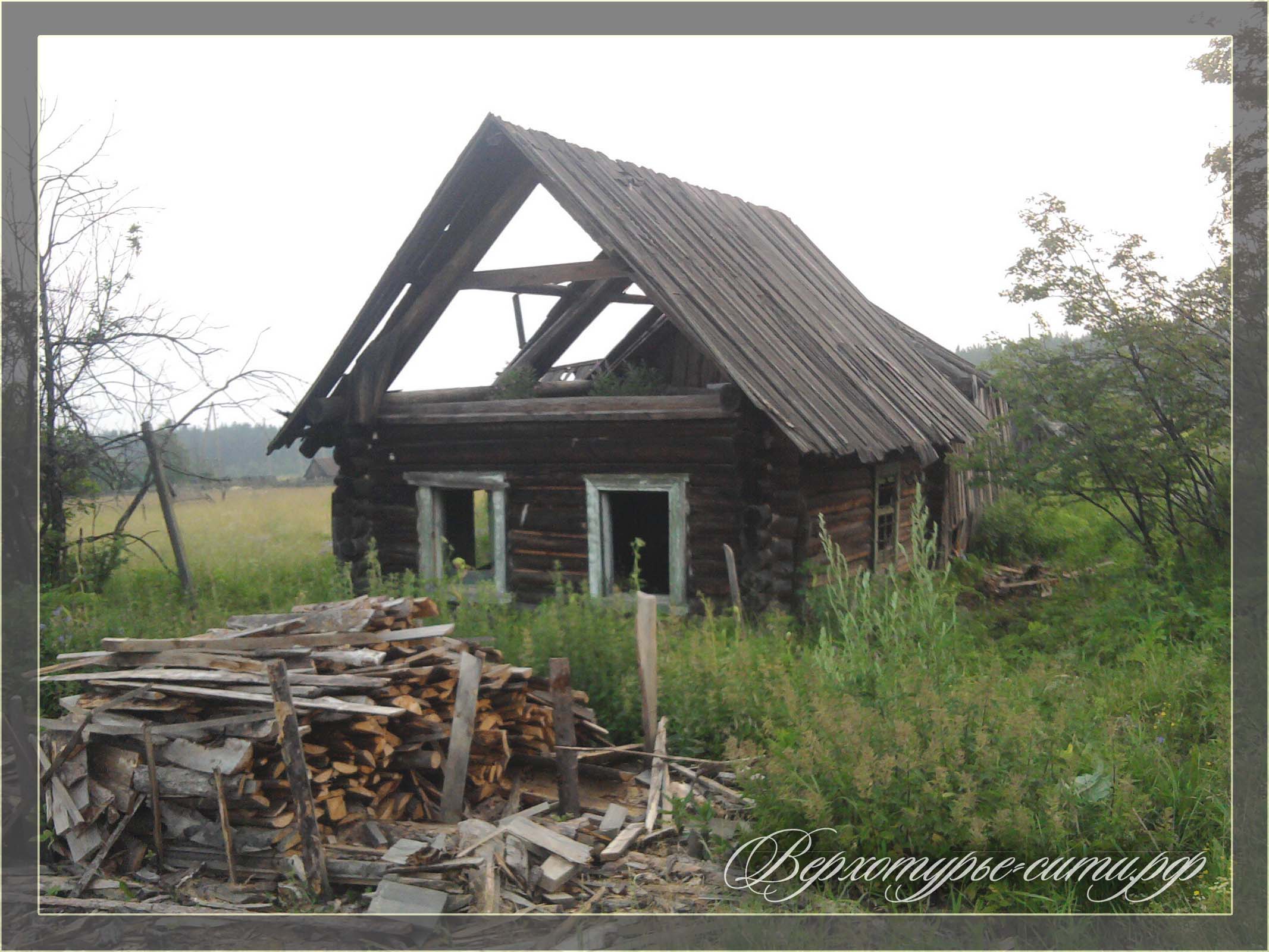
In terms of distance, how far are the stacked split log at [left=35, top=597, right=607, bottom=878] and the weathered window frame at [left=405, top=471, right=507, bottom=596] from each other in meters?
4.53

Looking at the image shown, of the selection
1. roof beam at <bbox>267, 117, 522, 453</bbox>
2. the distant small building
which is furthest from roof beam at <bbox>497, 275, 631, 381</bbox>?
the distant small building

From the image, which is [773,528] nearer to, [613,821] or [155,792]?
[613,821]

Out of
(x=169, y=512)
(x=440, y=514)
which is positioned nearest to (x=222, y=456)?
(x=169, y=512)

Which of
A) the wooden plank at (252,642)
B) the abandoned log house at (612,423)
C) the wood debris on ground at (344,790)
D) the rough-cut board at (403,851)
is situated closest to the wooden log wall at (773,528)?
the abandoned log house at (612,423)

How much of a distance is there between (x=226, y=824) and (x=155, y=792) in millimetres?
A: 523

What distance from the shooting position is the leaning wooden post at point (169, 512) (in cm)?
1159

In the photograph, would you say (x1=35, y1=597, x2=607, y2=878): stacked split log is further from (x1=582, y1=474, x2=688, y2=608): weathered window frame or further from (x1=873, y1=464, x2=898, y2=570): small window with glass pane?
(x1=873, y1=464, x2=898, y2=570): small window with glass pane

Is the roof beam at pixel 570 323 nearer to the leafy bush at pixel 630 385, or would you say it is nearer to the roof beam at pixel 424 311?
the roof beam at pixel 424 311

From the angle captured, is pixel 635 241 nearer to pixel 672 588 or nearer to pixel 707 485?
pixel 707 485

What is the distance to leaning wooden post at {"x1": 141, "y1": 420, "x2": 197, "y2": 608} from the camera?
1159 cm

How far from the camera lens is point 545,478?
420 inches

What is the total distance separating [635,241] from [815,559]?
357cm

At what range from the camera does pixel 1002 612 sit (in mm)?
10977

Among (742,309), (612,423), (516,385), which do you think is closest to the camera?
(612,423)
